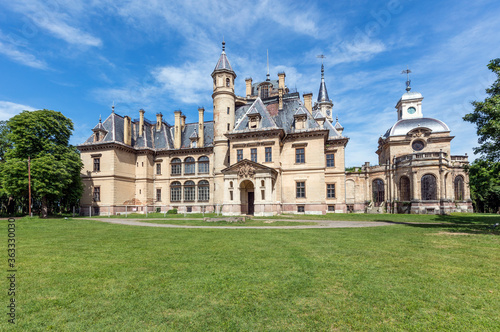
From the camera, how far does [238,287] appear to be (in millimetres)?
5887

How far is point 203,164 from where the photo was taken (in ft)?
143

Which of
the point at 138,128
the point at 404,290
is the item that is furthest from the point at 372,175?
the point at 404,290

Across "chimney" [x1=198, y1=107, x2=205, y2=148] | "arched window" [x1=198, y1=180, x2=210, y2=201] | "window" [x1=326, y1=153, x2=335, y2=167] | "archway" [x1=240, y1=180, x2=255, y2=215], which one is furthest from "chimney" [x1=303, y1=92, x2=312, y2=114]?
"arched window" [x1=198, y1=180, x2=210, y2=201]

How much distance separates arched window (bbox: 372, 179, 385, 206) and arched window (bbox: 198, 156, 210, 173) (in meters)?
32.2

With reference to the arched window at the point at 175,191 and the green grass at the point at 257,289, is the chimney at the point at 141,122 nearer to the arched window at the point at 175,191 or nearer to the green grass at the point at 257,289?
the arched window at the point at 175,191

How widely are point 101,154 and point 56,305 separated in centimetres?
→ 4105

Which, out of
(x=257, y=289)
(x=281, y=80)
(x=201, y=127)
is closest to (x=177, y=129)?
(x=201, y=127)

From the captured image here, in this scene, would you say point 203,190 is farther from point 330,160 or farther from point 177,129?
point 330,160

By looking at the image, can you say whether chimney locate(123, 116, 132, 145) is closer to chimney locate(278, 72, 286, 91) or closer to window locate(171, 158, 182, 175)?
window locate(171, 158, 182, 175)

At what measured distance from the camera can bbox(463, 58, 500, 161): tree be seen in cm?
1509

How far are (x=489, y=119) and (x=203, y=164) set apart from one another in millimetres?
35893

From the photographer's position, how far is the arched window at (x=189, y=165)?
44.0m

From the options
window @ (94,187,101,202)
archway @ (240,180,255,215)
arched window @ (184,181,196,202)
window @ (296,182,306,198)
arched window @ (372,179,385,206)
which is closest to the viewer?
archway @ (240,180,255,215)

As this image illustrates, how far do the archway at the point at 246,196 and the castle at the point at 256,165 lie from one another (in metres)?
0.14
